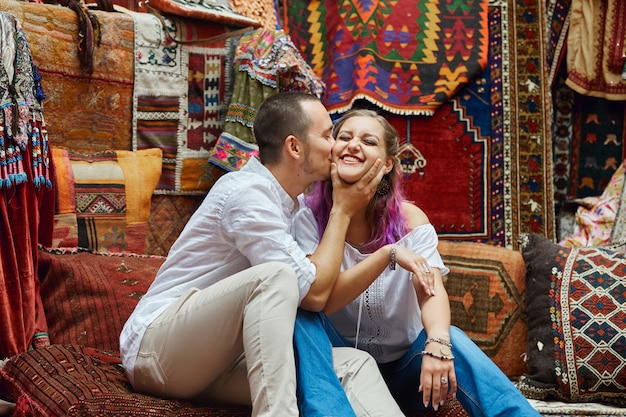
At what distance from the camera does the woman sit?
2273mm

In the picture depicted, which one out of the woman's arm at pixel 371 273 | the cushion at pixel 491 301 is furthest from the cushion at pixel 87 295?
the cushion at pixel 491 301

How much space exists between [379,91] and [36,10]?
155 centimetres

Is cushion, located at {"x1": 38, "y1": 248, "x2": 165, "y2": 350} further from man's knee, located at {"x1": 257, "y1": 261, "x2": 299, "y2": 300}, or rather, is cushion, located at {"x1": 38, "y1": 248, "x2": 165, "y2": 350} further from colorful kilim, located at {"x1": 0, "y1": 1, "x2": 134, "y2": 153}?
man's knee, located at {"x1": 257, "y1": 261, "x2": 299, "y2": 300}

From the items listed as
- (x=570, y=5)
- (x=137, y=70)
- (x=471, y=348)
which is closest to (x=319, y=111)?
(x=471, y=348)

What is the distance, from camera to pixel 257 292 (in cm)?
205

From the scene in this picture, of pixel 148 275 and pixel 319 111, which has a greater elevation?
pixel 319 111

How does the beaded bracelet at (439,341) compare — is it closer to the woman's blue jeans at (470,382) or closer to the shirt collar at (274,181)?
the woman's blue jeans at (470,382)

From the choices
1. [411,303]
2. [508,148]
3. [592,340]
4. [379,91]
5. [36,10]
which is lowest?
[592,340]

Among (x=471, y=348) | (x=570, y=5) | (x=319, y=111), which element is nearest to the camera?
(x=471, y=348)

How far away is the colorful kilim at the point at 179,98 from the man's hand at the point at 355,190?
127cm

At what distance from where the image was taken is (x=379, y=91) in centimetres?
398

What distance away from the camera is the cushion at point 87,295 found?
281 cm

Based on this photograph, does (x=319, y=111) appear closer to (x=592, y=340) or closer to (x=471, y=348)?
(x=471, y=348)

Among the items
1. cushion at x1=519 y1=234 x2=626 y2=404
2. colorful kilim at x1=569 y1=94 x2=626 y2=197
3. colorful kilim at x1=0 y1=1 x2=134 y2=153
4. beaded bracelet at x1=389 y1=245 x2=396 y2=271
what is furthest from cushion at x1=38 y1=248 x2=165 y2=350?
colorful kilim at x1=569 y1=94 x2=626 y2=197
